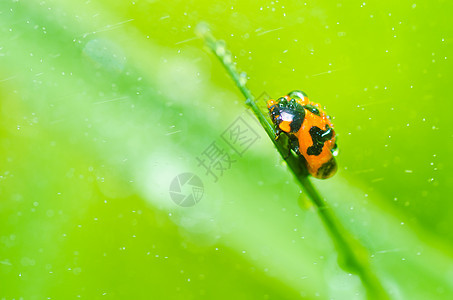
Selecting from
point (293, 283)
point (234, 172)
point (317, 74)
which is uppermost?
point (317, 74)

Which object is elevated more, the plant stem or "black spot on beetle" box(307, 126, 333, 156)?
"black spot on beetle" box(307, 126, 333, 156)

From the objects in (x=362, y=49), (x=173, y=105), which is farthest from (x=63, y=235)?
(x=362, y=49)

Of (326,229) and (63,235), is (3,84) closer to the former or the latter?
(63,235)

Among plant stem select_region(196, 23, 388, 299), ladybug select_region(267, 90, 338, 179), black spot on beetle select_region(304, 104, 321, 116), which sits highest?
black spot on beetle select_region(304, 104, 321, 116)

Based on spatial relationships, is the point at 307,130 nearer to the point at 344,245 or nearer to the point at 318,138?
the point at 318,138

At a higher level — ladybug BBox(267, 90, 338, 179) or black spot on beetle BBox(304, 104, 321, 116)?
black spot on beetle BBox(304, 104, 321, 116)
